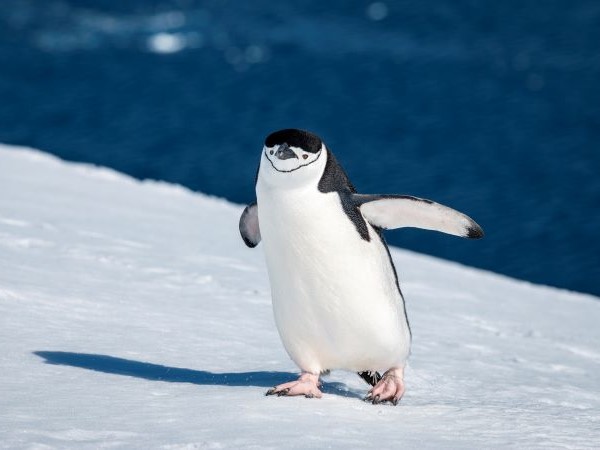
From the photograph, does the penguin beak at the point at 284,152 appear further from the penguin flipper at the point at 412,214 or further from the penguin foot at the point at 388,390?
the penguin foot at the point at 388,390

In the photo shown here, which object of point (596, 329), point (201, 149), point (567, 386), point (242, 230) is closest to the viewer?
point (242, 230)

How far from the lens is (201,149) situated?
19844 mm

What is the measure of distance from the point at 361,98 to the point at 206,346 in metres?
20.4

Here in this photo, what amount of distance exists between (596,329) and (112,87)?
19666mm

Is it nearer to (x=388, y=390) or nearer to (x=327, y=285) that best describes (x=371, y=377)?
(x=388, y=390)

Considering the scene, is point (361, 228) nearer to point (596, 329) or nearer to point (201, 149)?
point (596, 329)

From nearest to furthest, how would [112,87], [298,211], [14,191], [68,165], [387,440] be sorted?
[387,440], [298,211], [14,191], [68,165], [112,87]

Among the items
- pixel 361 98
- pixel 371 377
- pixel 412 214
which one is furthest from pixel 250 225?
pixel 361 98

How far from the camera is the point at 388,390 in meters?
3.75

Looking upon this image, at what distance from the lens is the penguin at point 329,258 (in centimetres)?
361

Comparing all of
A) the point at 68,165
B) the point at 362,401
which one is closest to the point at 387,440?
the point at 362,401

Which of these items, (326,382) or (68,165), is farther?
(68,165)

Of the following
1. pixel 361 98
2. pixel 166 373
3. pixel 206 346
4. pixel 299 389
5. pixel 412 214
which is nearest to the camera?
pixel 299 389

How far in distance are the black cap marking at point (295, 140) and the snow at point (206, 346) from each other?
70 cm
